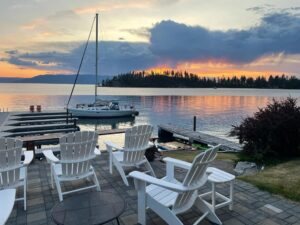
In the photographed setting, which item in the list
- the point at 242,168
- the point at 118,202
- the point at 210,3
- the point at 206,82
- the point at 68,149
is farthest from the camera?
the point at 206,82

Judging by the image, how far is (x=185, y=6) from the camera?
14.0 m

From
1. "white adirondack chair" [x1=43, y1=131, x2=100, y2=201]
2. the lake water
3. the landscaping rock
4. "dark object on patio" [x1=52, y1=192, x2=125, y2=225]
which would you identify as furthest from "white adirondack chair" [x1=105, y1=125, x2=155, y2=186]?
the lake water

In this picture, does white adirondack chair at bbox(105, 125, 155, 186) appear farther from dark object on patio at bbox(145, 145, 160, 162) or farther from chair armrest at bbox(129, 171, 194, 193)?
chair armrest at bbox(129, 171, 194, 193)

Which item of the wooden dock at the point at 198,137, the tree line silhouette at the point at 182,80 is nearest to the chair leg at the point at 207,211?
the wooden dock at the point at 198,137

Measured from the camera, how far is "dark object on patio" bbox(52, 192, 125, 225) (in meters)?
2.45

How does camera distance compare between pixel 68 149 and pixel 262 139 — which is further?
pixel 262 139

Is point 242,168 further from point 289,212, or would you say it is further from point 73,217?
point 73,217

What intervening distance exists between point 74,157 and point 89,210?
1.75 m

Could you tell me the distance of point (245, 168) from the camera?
6461mm

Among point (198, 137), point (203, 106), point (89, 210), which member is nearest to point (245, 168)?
point (89, 210)

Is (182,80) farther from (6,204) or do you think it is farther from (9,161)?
(6,204)

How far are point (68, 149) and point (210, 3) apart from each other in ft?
38.5

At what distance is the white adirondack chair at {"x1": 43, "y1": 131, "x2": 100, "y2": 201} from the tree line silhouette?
380 ft

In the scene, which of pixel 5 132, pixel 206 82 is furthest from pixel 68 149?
pixel 206 82
